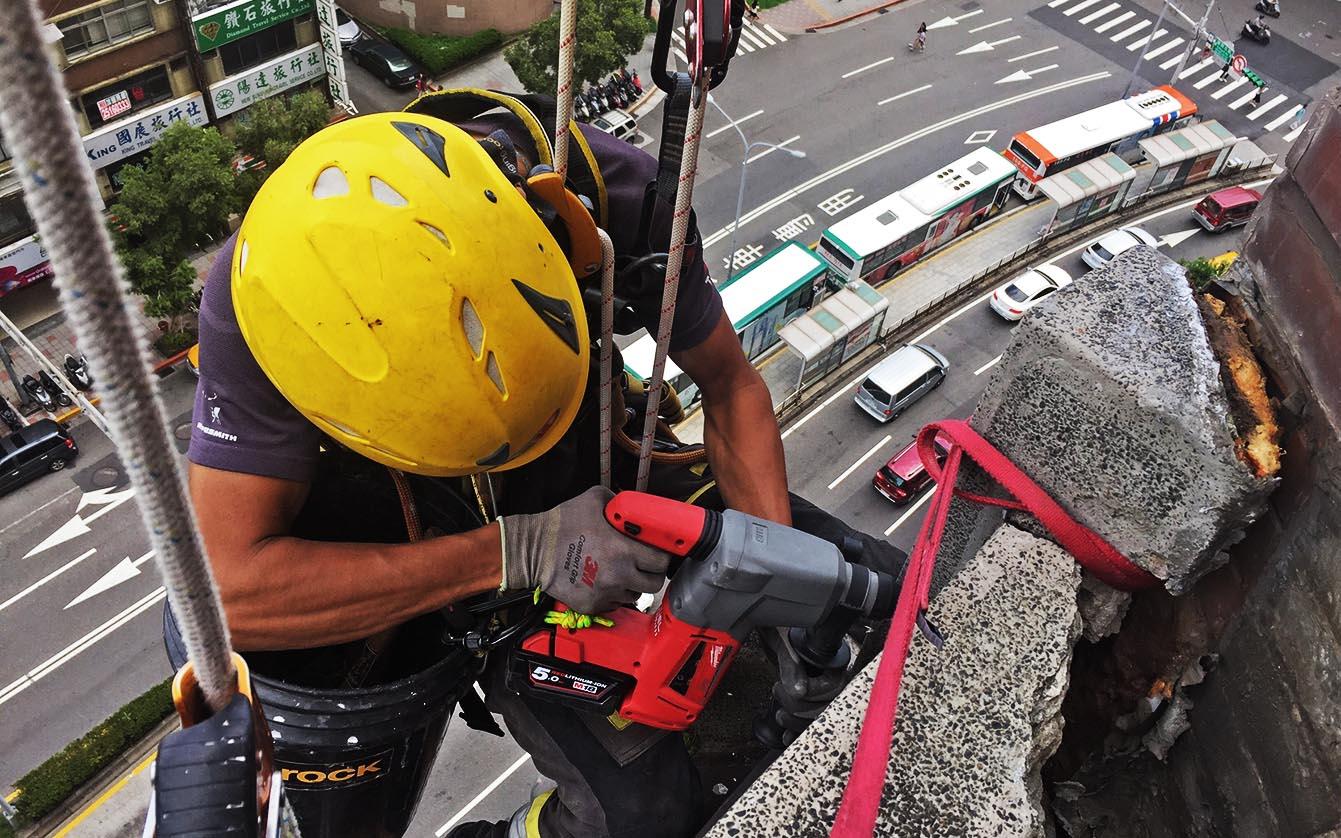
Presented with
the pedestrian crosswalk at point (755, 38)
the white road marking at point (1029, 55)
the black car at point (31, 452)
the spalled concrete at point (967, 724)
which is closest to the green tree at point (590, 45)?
the pedestrian crosswalk at point (755, 38)

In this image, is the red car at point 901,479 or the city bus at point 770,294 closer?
the red car at point 901,479

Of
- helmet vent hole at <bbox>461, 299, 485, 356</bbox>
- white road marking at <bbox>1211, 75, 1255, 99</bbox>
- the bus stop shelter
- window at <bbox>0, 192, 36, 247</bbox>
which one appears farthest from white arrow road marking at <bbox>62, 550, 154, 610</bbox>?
white road marking at <bbox>1211, 75, 1255, 99</bbox>

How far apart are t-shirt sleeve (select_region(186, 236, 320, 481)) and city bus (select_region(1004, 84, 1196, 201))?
2892cm

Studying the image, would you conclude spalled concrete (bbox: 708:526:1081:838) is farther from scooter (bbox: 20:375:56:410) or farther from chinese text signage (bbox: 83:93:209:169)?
scooter (bbox: 20:375:56:410)

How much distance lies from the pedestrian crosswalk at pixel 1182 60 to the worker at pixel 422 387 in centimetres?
3646

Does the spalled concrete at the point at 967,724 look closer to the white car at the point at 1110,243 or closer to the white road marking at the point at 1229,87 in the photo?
the white car at the point at 1110,243

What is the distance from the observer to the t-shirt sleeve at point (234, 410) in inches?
184

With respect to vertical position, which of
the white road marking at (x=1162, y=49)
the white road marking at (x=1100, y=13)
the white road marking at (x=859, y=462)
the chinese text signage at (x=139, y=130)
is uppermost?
the chinese text signage at (x=139, y=130)

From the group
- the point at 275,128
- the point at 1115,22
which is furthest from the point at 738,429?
the point at 1115,22

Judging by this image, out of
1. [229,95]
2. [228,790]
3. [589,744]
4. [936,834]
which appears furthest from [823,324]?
[228,790]

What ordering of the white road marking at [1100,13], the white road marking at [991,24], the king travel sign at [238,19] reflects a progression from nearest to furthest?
the king travel sign at [238,19] → the white road marking at [991,24] → the white road marking at [1100,13]

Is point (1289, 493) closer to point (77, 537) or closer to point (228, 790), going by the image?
point (228, 790)

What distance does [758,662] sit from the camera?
250 inches

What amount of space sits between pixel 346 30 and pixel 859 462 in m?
21.8
